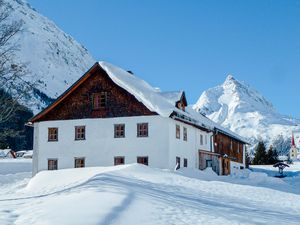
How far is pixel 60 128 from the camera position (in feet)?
120

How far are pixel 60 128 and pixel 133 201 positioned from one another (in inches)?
935

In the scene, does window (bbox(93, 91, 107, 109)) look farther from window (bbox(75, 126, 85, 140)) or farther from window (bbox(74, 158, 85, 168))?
window (bbox(74, 158, 85, 168))

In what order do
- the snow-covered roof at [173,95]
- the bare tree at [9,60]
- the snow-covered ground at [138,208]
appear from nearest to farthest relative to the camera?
the snow-covered ground at [138,208] < the bare tree at [9,60] < the snow-covered roof at [173,95]

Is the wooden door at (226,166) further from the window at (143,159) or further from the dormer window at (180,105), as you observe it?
the window at (143,159)

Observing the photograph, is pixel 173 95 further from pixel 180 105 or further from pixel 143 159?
pixel 143 159

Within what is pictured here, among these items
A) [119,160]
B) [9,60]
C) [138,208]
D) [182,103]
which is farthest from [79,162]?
[138,208]

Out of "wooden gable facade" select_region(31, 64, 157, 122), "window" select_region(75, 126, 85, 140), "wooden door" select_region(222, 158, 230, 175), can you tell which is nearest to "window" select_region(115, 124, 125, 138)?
"wooden gable facade" select_region(31, 64, 157, 122)

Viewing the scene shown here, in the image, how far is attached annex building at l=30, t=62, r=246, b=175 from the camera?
34.0 meters

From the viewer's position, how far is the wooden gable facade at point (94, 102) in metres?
34.9

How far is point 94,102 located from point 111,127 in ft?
7.75

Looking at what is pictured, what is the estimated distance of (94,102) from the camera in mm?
35938

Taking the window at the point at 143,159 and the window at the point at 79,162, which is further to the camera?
the window at the point at 79,162

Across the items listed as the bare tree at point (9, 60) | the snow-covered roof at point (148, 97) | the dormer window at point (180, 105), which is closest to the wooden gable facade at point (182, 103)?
the dormer window at point (180, 105)

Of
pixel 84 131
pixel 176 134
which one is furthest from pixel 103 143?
pixel 176 134
